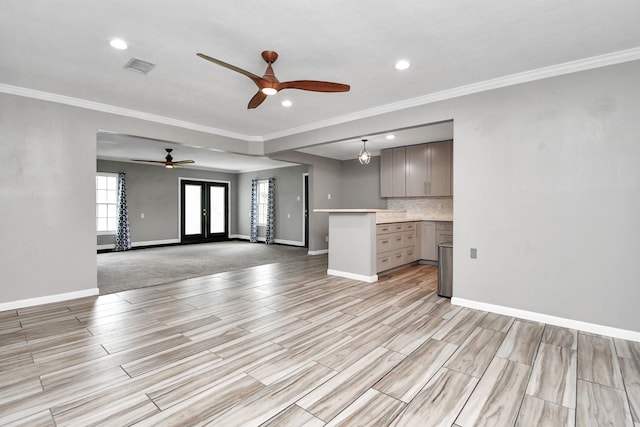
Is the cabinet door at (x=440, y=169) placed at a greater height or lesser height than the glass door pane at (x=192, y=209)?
greater

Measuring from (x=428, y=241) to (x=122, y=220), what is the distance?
7860mm

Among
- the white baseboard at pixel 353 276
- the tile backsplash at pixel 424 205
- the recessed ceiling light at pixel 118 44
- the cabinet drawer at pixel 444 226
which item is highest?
the recessed ceiling light at pixel 118 44

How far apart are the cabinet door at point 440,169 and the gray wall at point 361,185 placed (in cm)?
150

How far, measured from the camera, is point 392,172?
7.00 metres

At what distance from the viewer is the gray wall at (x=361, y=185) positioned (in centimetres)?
774

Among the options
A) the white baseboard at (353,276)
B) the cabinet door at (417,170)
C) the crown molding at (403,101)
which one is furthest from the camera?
the cabinet door at (417,170)

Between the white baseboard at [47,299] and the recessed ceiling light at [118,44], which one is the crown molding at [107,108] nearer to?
the recessed ceiling light at [118,44]

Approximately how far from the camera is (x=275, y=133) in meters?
5.76

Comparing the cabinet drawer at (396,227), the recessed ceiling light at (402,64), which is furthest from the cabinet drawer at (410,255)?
the recessed ceiling light at (402,64)

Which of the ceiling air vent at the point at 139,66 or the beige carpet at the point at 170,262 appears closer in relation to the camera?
the ceiling air vent at the point at 139,66

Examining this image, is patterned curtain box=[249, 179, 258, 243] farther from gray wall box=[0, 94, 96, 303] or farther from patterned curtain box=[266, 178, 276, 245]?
gray wall box=[0, 94, 96, 303]

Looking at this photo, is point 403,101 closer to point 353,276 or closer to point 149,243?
point 353,276

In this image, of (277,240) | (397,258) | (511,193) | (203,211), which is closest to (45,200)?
(397,258)

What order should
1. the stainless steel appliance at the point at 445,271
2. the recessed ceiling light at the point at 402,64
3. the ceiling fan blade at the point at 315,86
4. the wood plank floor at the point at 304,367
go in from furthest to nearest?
the stainless steel appliance at the point at 445,271 → the recessed ceiling light at the point at 402,64 → the ceiling fan blade at the point at 315,86 → the wood plank floor at the point at 304,367
